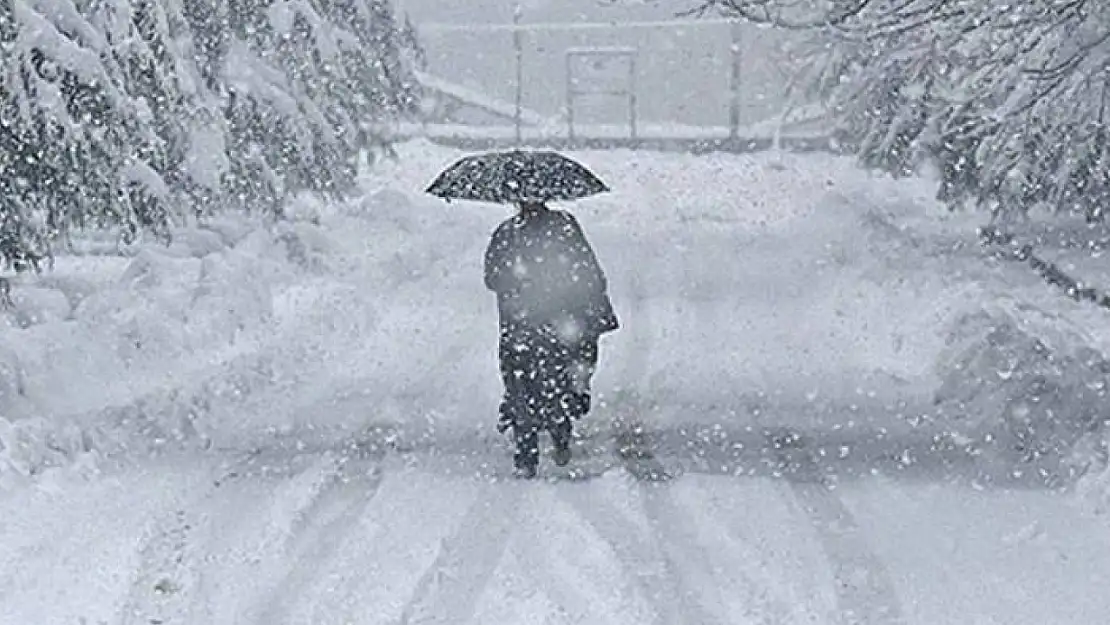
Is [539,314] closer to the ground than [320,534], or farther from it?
farther from it

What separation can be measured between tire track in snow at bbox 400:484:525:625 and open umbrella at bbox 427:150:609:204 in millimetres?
1706

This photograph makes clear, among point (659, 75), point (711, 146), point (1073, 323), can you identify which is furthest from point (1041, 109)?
point (659, 75)

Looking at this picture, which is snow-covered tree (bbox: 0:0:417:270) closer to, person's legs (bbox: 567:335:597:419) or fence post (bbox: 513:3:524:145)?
person's legs (bbox: 567:335:597:419)

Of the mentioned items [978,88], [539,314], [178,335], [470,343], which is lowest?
[470,343]

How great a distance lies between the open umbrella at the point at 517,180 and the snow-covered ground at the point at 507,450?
1.66m

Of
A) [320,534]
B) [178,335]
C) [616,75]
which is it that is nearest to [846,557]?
[320,534]

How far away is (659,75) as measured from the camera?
4216cm

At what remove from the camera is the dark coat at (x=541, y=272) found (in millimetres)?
9555

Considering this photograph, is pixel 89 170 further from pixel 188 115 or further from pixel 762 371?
pixel 762 371

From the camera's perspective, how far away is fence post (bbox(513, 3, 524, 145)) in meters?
37.6

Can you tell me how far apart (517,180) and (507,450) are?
1798 millimetres

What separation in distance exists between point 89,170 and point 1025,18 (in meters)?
5.96

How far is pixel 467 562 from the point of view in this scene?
7.96 metres

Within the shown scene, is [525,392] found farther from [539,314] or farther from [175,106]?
[175,106]
